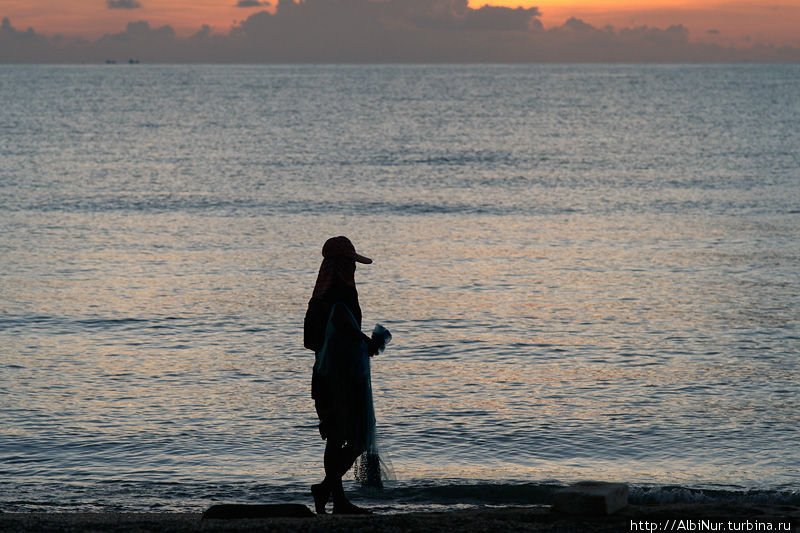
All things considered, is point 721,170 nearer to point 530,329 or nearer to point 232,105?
point 530,329

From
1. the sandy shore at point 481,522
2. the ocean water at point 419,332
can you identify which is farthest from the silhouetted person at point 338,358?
the ocean water at point 419,332

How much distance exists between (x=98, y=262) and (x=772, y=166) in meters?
33.5

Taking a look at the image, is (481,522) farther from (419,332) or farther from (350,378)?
(419,332)

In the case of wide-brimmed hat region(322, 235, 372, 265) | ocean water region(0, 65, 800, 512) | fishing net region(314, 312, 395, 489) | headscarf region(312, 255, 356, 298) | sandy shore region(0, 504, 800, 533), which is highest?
wide-brimmed hat region(322, 235, 372, 265)

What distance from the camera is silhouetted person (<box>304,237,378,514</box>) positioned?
26.0 feet

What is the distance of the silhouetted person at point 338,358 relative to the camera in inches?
312

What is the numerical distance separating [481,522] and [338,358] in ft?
5.37

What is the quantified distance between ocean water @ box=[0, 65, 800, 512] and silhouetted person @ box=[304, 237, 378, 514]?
60.8 inches

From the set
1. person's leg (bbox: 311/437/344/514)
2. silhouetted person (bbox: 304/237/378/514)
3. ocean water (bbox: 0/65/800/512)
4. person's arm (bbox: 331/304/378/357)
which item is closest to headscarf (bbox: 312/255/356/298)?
silhouetted person (bbox: 304/237/378/514)

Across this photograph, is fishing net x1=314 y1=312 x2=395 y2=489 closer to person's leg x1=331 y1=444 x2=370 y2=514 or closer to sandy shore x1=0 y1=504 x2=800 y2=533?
person's leg x1=331 y1=444 x2=370 y2=514

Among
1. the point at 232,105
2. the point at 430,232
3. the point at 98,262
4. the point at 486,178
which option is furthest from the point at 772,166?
the point at 232,105

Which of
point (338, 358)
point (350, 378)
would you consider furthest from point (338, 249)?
point (350, 378)

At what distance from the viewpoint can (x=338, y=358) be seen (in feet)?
26.1

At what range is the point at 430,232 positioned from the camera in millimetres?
28172
